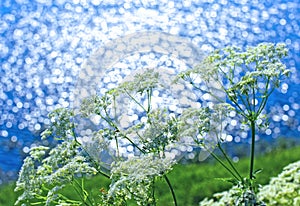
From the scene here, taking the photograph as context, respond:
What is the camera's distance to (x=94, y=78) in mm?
2510

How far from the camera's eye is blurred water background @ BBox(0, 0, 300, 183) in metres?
4.06

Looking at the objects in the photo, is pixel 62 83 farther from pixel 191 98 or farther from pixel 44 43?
pixel 191 98

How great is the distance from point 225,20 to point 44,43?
127cm

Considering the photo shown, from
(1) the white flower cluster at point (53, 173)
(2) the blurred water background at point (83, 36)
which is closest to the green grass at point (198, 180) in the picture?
(2) the blurred water background at point (83, 36)

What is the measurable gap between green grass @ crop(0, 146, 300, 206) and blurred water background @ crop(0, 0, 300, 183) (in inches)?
32.1

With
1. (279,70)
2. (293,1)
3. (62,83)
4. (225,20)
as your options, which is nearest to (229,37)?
(225,20)

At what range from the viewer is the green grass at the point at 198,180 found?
2453mm

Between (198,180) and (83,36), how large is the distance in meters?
2.09

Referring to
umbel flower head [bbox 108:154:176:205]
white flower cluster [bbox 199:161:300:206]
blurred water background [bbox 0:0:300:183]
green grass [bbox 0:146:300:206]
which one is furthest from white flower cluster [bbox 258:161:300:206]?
blurred water background [bbox 0:0:300:183]

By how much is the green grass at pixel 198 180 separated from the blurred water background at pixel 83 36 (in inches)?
32.1

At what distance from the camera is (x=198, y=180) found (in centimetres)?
266

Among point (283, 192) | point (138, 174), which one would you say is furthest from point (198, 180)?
point (138, 174)

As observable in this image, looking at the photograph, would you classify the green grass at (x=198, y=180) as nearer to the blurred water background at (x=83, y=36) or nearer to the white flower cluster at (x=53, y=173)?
the blurred water background at (x=83, y=36)

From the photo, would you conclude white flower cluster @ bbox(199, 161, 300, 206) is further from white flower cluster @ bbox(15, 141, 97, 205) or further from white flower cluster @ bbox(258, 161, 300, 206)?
white flower cluster @ bbox(15, 141, 97, 205)
